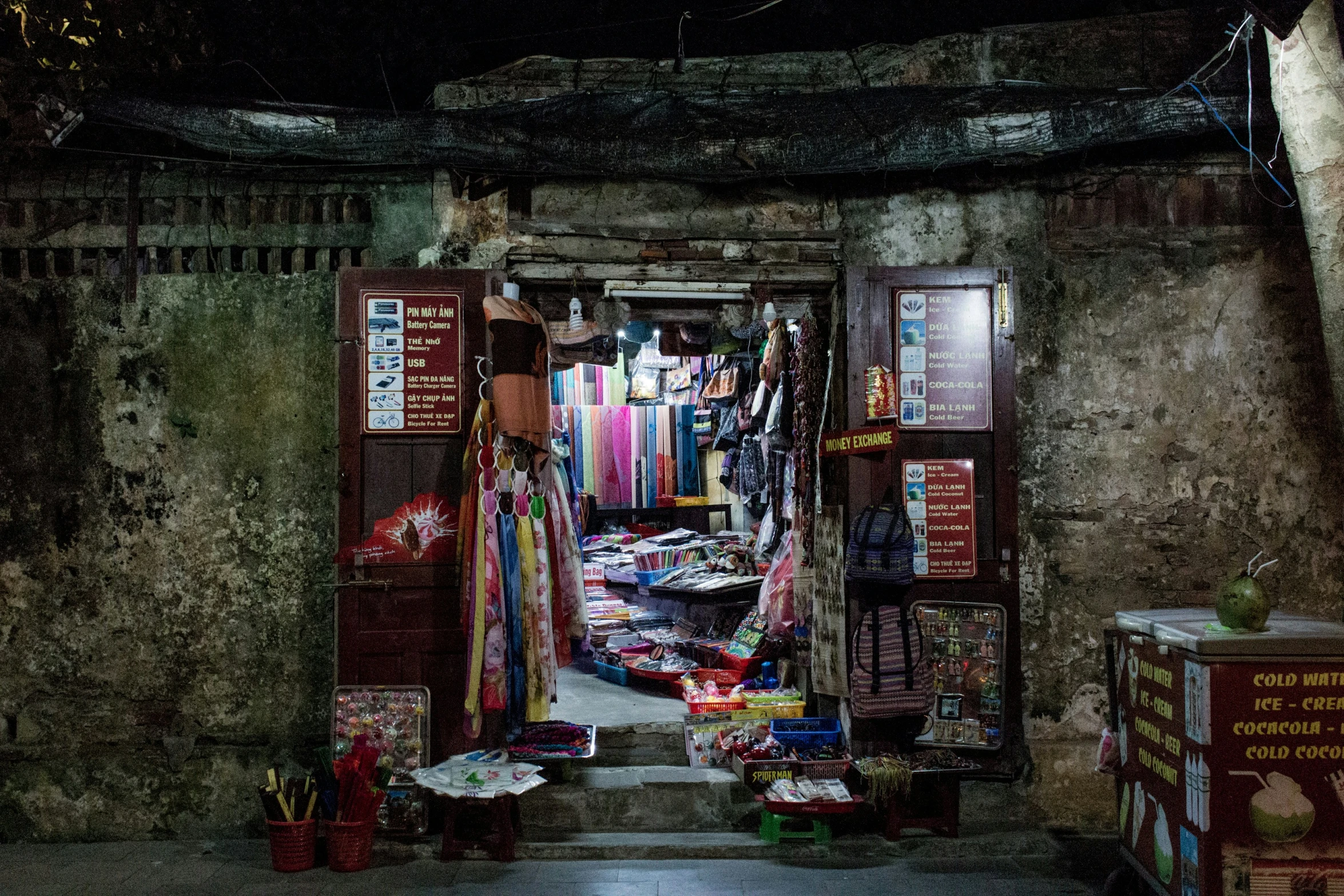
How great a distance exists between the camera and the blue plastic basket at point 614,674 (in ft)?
26.9

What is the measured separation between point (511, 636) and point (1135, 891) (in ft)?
11.5

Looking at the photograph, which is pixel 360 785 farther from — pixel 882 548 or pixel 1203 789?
pixel 1203 789

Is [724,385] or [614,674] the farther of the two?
[724,385]

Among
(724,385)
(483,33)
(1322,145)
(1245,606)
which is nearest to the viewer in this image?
(1245,606)

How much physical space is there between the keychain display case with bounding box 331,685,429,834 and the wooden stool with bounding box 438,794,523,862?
29 centimetres

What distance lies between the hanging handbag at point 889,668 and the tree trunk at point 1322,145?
2.51m

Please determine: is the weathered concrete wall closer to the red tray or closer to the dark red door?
the dark red door

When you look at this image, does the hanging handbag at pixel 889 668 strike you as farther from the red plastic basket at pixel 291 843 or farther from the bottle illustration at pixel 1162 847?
the red plastic basket at pixel 291 843

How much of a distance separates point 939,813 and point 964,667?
2.85ft

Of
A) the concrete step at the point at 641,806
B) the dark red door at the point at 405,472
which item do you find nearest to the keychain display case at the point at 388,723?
the dark red door at the point at 405,472

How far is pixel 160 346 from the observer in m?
5.46

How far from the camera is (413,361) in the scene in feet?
17.7

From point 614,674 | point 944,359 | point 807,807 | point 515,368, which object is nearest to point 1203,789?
point 807,807

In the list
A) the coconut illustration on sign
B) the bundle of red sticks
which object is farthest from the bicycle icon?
the coconut illustration on sign
